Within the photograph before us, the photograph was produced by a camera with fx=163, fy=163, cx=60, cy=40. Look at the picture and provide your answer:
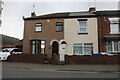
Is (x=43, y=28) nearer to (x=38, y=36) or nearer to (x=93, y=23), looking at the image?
(x=38, y=36)

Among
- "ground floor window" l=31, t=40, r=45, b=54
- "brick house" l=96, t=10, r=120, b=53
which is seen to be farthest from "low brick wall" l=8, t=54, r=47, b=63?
"brick house" l=96, t=10, r=120, b=53

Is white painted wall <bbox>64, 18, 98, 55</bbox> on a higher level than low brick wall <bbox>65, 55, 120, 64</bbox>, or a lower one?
higher

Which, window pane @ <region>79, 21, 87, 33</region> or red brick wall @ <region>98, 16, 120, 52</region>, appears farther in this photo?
window pane @ <region>79, 21, 87, 33</region>

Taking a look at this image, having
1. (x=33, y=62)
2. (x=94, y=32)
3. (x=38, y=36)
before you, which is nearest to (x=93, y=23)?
(x=94, y=32)

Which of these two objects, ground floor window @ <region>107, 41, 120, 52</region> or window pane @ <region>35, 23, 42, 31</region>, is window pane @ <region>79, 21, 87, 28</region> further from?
window pane @ <region>35, 23, 42, 31</region>

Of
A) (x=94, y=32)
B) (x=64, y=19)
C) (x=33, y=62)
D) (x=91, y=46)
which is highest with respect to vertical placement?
(x=64, y=19)

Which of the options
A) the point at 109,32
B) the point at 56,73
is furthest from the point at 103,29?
the point at 56,73

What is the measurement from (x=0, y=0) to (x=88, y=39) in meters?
15.7

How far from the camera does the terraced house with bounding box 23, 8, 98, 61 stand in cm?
2178

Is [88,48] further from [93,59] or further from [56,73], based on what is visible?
[56,73]

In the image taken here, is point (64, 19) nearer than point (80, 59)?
No

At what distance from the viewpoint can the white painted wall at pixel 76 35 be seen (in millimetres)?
21525

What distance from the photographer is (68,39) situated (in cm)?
2206

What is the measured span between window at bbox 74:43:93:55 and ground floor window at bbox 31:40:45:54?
15.4ft
